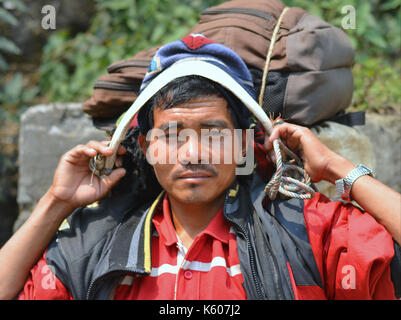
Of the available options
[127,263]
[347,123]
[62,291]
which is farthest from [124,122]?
[347,123]

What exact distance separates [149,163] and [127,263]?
602mm

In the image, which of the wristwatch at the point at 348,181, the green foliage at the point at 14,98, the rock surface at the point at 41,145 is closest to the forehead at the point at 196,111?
the wristwatch at the point at 348,181

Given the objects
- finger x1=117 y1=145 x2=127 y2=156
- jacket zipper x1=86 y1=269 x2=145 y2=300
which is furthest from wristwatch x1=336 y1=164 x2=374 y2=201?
finger x1=117 y1=145 x2=127 y2=156

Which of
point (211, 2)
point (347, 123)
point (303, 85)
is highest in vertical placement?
point (211, 2)

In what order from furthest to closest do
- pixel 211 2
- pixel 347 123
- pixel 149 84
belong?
pixel 211 2, pixel 347 123, pixel 149 84

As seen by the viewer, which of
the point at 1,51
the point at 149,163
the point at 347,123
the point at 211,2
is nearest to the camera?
the point at 149,163

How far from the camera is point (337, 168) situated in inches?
77.8

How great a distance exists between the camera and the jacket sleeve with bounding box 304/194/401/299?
5.84 feet

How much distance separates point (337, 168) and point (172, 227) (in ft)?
2.80

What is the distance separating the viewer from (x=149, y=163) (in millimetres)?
2350

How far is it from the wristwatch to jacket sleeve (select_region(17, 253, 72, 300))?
4.54ft

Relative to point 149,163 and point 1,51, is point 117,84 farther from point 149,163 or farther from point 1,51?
point 1,51

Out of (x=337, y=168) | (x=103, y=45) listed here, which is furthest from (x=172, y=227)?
(x=103, y=45)

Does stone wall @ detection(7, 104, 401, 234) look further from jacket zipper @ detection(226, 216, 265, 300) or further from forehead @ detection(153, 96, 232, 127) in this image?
jacket zipper @ detection(226, 216, 265, 300)
